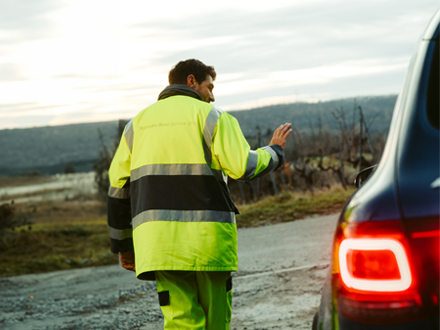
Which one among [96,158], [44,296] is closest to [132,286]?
[44,296]

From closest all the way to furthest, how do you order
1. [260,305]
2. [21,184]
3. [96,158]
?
1. [260,305]
2. [21,184]
3. [96,158]

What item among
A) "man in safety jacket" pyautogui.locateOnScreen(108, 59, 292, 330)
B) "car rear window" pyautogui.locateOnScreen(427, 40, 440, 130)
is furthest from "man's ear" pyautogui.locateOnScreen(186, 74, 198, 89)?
"car rear window" pyautogui.locateOnScreen(427, 40, 440, 130)

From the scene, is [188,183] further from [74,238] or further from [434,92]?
[74,238]

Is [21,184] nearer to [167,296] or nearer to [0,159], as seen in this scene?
[0,159]

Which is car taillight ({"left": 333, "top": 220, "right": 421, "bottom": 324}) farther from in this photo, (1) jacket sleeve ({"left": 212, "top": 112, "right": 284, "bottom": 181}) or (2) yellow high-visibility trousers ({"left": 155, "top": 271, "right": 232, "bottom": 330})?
(2) yellow high-visibility trousers ({"left": 155, "top": 271, "right": 232, "bottom": 330})

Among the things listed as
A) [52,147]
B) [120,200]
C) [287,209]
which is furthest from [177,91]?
[52,147]

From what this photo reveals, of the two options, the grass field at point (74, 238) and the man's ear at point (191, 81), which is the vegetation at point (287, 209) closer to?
the grass field at point (74, 238)

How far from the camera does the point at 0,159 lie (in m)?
11.0

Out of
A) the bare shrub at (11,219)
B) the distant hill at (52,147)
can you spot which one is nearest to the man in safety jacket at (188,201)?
the bare shrub at (11,219)

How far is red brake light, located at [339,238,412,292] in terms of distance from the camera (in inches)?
53.6

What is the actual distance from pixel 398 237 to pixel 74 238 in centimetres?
1060

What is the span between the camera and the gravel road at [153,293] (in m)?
4.53

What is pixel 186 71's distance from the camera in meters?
2.87

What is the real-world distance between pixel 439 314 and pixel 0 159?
35.7 ft
